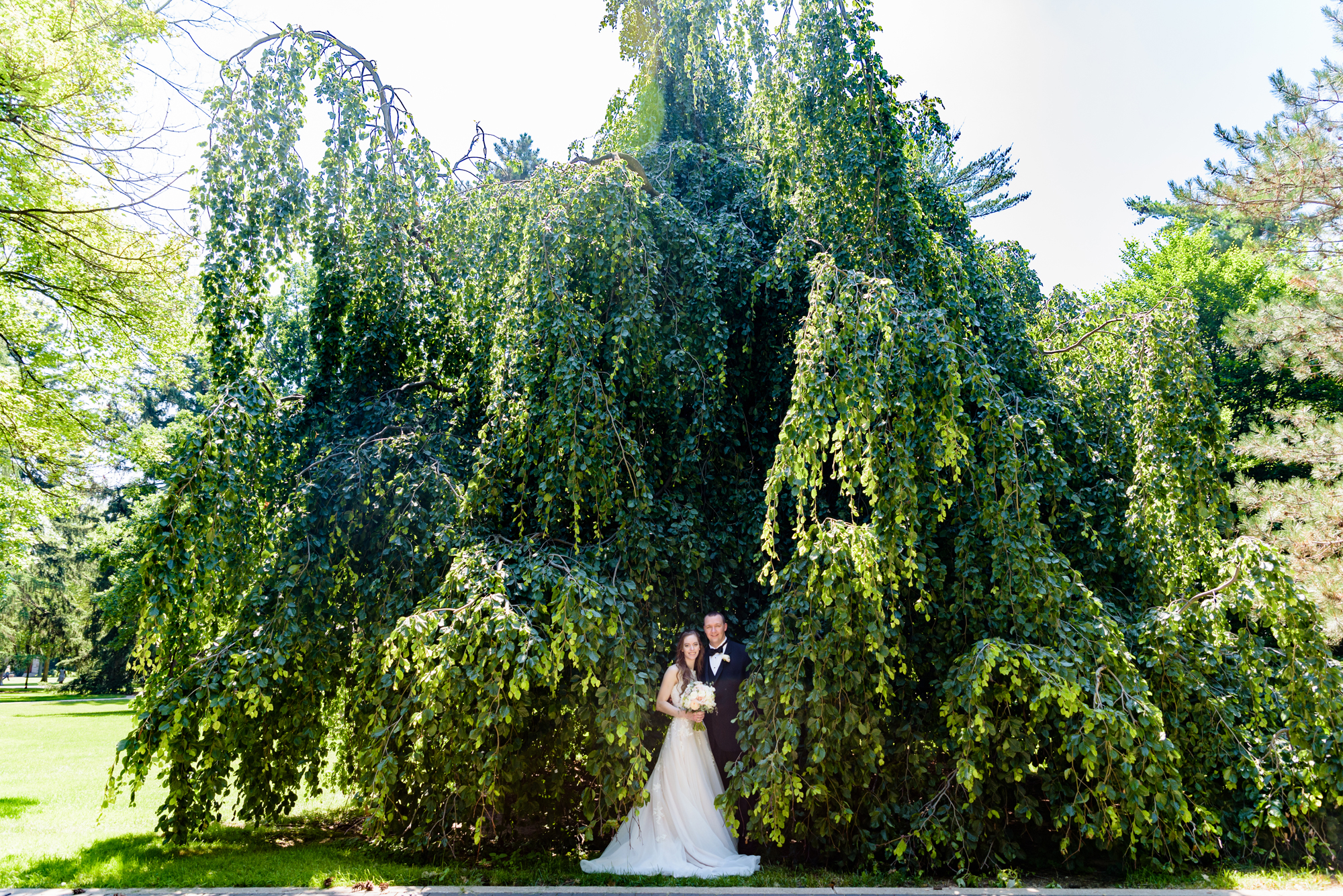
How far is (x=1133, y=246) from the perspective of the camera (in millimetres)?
23516

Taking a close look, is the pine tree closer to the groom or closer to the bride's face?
the groom

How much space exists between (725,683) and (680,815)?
920 mm

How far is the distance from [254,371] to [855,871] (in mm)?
5561

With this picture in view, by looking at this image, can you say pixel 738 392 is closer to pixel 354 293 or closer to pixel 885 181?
pixel 885 181

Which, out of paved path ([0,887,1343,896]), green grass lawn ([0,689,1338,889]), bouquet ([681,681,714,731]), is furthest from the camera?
bouquet ([681,681,714,731])

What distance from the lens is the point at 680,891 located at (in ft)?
14.7

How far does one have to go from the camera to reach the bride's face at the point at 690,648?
5332 millimetres

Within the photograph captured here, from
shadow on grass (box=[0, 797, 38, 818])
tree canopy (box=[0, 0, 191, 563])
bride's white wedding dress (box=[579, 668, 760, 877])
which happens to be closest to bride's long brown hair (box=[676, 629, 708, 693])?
bride's white wedding dress (box=[579, 668, 760, 877])

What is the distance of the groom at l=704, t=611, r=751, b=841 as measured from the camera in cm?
536

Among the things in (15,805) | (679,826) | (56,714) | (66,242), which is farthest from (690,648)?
(56,714)

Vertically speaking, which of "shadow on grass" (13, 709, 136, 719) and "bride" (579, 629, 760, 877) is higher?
"bride" (579, 629, 760, 877)

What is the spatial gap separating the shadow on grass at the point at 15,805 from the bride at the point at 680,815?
5987 mm

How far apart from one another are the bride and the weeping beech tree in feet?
0.98

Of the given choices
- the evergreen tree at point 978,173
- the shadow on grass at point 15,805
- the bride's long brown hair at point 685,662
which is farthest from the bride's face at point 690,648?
the evergreen tree at point 978,173
